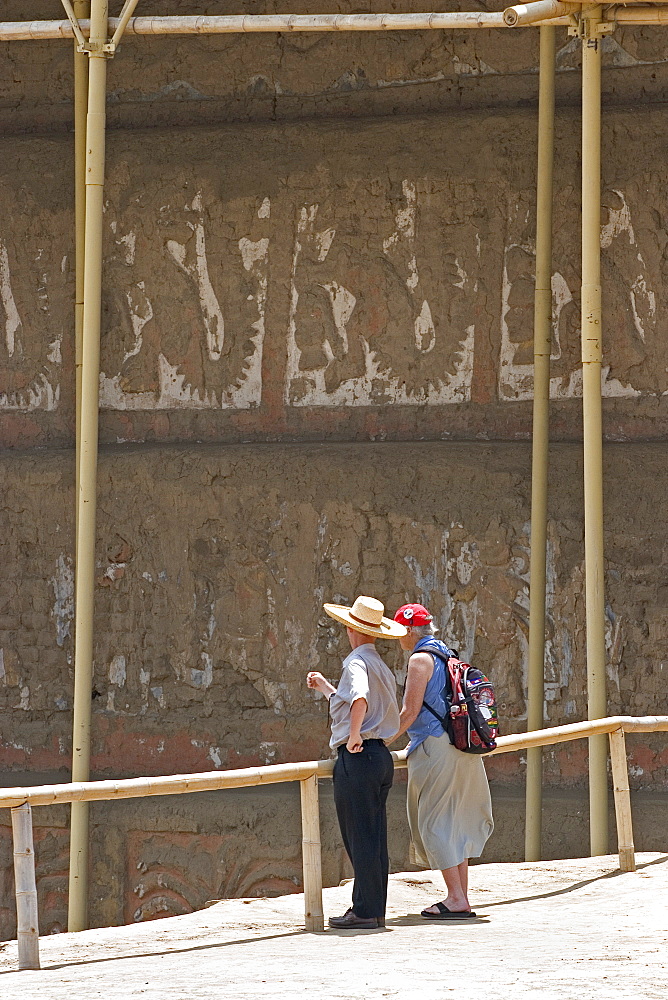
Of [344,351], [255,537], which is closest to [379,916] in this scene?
[255,537]

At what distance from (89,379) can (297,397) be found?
3145mm

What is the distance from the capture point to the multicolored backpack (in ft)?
16.5

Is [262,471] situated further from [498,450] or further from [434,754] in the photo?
[434,754]

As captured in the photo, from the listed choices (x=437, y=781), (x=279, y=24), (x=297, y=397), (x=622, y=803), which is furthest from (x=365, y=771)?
(x=297, y=397)

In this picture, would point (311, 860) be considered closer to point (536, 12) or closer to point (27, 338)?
point (536, 12)

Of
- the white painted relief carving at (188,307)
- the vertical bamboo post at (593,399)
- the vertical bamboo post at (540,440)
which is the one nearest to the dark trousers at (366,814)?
the vertical bamboo post at (593,399)

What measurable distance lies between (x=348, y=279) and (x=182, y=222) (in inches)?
52.2

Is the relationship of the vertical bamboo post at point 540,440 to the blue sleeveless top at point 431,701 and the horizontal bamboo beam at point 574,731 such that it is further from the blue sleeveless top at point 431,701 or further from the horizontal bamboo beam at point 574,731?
the blue sleeveless top at point 431,701

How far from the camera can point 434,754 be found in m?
5.08

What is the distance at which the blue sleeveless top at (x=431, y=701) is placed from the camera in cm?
507

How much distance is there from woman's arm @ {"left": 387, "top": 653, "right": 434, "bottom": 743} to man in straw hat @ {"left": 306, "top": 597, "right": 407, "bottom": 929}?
0.08 meters

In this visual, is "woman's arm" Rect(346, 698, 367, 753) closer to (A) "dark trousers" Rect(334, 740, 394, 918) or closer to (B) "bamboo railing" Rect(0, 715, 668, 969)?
(A) "dark trousers" Rect(334, 740, 394, 918)

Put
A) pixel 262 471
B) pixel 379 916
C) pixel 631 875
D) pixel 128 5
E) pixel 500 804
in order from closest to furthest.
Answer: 1. pixel 379 916
2. pixel 631 875
3. pixel 128 5
4. pixel 500 804
5. pixel 262 471

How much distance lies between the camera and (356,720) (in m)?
4.79
